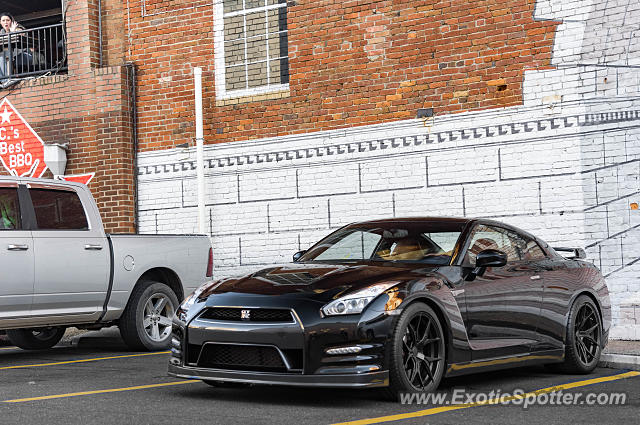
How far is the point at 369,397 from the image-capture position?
7062 mm

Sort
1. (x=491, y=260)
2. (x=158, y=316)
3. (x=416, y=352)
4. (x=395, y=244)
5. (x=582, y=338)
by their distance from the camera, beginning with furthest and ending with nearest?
(x=158, y=316) → (x=582, y=338) → (x=395, y=244) → (x=491, y=260) → (x=416, y=352)

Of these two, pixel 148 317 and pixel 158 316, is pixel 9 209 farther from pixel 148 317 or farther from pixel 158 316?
pixel 158 316

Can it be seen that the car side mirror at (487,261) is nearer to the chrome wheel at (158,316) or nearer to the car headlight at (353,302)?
the car headlight at (353,302)

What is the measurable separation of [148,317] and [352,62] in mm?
5281

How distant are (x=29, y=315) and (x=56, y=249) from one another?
2.40 ft

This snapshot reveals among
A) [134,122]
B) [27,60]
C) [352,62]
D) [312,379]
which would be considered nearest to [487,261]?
[312,379]

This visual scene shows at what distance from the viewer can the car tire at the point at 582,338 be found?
Result: 8.58m

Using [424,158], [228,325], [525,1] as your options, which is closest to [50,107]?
[424,158]

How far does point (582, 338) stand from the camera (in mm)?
8773

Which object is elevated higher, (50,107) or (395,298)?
(50,107)

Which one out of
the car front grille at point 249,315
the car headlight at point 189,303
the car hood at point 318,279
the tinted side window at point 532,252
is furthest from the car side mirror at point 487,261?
the car headlight at point 189,303

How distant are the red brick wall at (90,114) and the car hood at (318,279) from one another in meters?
9.37

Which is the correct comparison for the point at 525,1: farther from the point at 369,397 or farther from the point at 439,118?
the point at 369,397

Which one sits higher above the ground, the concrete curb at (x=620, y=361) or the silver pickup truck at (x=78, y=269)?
the silver pickup truck at (x=78, y=269)
